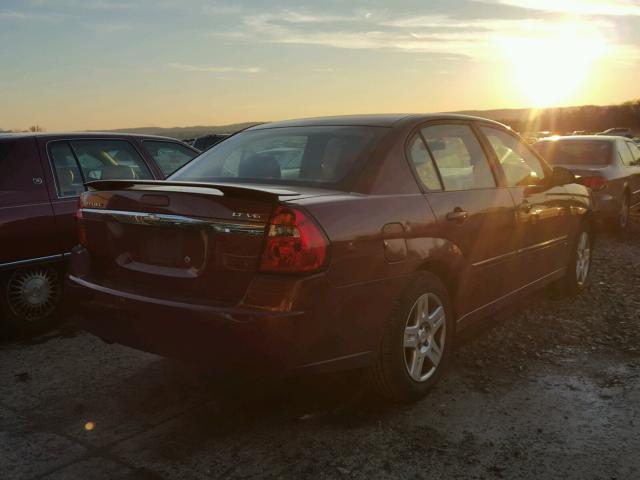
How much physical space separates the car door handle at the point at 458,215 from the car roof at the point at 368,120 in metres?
0.59

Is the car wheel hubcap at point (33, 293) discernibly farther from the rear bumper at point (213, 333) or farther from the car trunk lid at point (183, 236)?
the rear bumper at point (213, 333)

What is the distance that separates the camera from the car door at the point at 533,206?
4719 millimetres

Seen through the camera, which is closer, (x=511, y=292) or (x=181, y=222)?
(x=181, y=222)

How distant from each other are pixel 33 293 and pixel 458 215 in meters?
3.42

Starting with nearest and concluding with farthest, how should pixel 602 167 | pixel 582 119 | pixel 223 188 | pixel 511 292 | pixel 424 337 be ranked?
pixel 223 188
pixel 424 337
pixel 511 292
pixel 602 167
pixel 582 119

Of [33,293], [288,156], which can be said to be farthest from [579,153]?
[33,293]

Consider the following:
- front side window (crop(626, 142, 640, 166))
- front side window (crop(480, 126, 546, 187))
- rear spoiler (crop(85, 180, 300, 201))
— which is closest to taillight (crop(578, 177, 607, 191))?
front side window (crop(626, 142, 640, 166))

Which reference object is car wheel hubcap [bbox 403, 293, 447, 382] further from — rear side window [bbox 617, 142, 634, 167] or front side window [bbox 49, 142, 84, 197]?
rear side window [bbox 617, 142, 634, 167]

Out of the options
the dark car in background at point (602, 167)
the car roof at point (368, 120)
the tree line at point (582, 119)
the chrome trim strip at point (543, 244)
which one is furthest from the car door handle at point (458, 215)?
the tree line at point (582, 119)

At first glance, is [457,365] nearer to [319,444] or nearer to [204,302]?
[319,444]

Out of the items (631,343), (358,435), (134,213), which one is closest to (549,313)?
(631,343)

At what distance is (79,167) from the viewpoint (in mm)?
5664

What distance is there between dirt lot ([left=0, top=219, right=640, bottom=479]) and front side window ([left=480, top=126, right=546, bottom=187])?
3.91ft

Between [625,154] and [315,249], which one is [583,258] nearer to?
[315,249]
